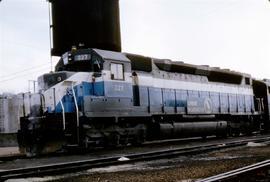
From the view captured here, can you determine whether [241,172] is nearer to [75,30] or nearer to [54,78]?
[54,78]

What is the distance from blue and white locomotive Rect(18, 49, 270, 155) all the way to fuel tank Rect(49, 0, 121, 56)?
5.51 metres

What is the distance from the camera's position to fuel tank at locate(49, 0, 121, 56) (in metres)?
22.4

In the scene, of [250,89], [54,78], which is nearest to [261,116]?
[250,89]

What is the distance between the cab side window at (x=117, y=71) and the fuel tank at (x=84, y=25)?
7.35m

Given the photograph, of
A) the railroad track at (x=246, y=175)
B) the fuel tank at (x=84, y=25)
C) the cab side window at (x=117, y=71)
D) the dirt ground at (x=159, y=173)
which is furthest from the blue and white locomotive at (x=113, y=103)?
the railroad track at (x=246, y=175)

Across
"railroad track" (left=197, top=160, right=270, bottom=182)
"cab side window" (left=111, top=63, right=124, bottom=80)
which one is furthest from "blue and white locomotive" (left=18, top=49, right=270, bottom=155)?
"railroad track" (left=197, top=160, right=270, bottom=182)

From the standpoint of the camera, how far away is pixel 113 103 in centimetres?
1448

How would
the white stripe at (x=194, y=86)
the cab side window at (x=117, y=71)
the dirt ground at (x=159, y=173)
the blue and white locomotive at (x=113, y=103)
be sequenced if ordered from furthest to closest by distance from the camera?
the white stripe at (x=194, y=86) < the cab side window at (x=117, y=71) < the blue and white locomotive at (x=113, y=103) < the dirt ground at (x=159, y=173)

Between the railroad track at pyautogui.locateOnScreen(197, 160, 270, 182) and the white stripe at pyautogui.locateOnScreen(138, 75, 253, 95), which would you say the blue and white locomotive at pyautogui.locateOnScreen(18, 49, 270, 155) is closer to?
the white stripe at pyautogui.locateOnScreen(138, 75, 253, 95)

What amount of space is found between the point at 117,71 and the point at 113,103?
1.19 metres

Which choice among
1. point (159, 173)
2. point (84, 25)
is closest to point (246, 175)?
point (159, 173)

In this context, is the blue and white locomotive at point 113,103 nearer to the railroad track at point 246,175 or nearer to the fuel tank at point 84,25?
the fuel tank at point 84,25

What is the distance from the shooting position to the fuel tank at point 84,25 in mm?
22359

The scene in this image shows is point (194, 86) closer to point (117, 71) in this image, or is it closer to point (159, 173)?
point (117, 71)
